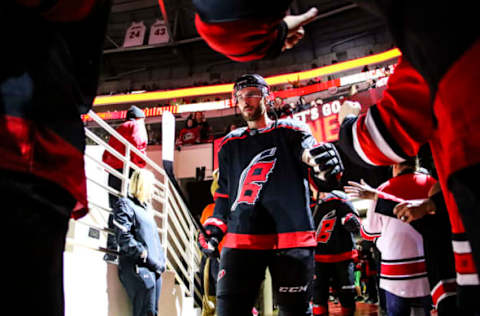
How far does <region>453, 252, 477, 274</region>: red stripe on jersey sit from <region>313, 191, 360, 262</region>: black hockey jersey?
3498 mm

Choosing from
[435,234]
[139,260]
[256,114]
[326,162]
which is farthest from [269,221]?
[139,260]

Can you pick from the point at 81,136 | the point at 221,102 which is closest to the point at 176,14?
the point at 221,102

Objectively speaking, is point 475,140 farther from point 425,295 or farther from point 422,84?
point 425,295

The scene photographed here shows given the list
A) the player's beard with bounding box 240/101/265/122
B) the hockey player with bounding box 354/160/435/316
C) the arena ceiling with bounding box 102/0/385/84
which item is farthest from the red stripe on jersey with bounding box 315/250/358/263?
the arena ceiling with bounding box 102/0/385/84

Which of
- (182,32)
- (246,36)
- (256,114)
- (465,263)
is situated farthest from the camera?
(182,32)

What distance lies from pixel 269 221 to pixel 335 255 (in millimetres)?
2709

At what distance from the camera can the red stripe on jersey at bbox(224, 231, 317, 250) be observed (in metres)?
1.85

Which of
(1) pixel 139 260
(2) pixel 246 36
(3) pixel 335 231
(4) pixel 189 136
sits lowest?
(1) pixel 139 260

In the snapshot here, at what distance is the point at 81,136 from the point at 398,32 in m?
0.68

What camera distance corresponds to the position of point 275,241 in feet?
6.19

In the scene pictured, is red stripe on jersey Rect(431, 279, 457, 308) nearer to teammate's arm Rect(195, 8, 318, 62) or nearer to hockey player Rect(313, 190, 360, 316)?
teammate's arm Rect(195, 8, 318, 62)

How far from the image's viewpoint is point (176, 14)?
15.7 metres

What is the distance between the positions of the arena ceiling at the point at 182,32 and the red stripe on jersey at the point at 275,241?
542 inches

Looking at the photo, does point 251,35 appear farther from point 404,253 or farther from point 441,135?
point 404,253
